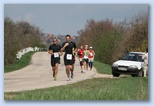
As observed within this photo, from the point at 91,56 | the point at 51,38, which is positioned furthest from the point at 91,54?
the point at 51,38

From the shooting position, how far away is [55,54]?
18297 mm

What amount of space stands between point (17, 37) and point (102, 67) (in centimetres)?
160

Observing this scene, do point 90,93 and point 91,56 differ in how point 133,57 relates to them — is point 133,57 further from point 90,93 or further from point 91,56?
point 90,93

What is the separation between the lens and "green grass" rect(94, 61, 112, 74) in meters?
18.5

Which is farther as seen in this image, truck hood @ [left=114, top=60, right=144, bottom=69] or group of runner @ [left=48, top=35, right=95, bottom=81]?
truck hood @ [left=114, top=60, right=144, bottom=69]

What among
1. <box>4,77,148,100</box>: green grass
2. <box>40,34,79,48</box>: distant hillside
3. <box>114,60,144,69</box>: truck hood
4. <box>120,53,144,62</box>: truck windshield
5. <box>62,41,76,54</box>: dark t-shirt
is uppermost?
<box>40,34,79,48</box>: distant hillside

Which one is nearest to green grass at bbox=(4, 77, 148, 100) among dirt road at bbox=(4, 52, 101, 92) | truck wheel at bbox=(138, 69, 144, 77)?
truck wheel at bbox=(138, 69, 144, 77)

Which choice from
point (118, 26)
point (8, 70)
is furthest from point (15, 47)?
point (118, 26)

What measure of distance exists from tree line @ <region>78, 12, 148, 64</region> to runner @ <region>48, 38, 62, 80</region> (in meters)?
0.39

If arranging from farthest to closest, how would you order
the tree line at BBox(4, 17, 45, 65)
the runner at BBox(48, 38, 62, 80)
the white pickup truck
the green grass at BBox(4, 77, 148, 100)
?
the white pickup truck
the runner at BBox(48, 38, 62, 80)
the tree line at BBox(4, 17, 45, 65)
the green grass at BBox(4, 77, 148, 100)

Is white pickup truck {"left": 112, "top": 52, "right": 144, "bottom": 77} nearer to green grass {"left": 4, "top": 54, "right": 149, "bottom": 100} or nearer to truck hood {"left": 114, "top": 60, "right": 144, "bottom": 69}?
truck hood {"left": 114, "top": 60, "right": 144, "bottom": 69}

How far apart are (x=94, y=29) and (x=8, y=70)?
163 centimetres

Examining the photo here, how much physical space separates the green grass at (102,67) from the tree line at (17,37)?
1152mm

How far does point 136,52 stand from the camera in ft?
60.4
